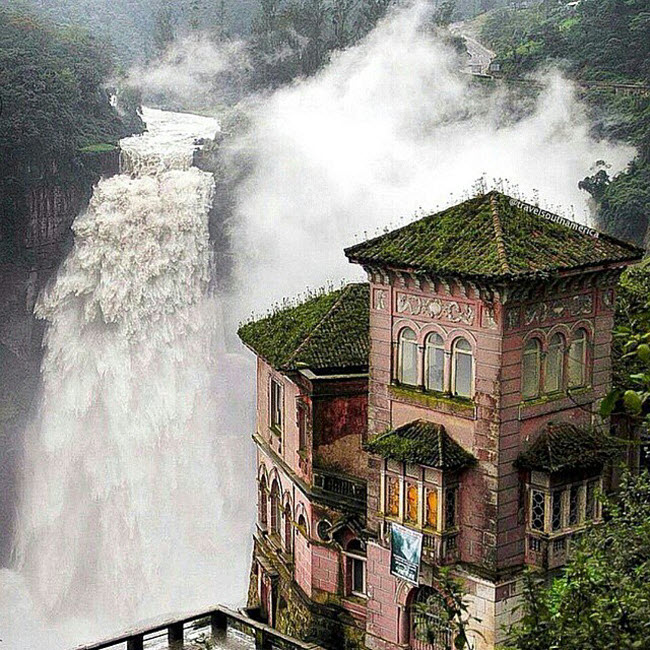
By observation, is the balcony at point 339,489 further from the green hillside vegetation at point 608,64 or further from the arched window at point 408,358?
the green hillside vegetation at point 608,64

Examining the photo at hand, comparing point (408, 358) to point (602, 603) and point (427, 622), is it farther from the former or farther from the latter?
point (602, 603)

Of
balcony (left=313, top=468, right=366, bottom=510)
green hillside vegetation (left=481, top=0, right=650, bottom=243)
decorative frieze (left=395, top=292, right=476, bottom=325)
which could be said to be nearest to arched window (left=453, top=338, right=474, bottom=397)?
decorative frieze (left=395, top=292, right=476, bottom=325)

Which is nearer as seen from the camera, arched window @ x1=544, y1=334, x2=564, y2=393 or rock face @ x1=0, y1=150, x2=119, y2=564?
arched window @ x1=544, y1=334, x2=564, y2=393

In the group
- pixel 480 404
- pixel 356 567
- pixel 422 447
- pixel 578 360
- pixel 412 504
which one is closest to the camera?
pixel 480 404

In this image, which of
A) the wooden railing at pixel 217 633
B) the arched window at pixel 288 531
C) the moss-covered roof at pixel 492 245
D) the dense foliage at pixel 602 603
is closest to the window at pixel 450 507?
the wooden railing at pixel 217 633

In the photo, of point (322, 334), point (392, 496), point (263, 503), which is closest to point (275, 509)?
point (263, 503)

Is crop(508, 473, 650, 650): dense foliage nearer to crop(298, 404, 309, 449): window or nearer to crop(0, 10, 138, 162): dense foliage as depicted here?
crop(298, 404, 309, 449): window
